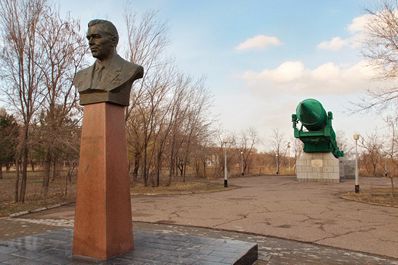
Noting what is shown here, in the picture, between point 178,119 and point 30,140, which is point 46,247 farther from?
point 178,119

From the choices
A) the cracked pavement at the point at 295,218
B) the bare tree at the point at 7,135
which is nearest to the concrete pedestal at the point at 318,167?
the cracked pavement at the point at 295,218

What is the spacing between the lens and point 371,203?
13211mm

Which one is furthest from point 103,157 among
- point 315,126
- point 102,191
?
point 315,126

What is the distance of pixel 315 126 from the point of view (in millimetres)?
23797

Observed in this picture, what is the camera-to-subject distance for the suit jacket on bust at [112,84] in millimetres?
4879

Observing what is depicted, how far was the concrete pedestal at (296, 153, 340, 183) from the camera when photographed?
79.9ft

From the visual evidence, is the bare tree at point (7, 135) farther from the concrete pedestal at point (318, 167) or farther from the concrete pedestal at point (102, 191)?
the concrete pedestal at point (318, 167)

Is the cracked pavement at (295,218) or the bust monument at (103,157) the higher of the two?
the bust monument at (103,157)

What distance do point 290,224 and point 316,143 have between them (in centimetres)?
1685

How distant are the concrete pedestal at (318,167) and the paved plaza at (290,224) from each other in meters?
10.5

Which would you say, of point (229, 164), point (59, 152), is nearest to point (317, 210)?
point (59, 152)

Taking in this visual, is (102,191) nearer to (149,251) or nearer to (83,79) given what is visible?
(149,251)

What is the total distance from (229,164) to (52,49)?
2665cm

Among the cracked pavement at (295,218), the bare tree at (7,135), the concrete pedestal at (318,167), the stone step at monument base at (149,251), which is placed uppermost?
the bare tree at (7,135)
